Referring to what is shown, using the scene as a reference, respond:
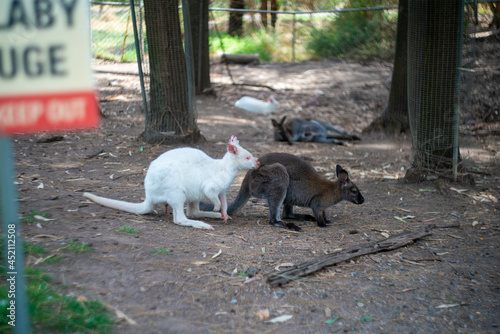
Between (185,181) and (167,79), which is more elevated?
(167,79)

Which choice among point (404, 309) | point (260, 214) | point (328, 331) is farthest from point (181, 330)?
point (260, 214)

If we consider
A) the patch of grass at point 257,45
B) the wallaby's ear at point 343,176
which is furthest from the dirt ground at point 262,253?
the patch of grass at point 257,45

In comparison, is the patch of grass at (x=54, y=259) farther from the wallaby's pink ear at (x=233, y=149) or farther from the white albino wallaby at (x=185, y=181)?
the wallaby's pink ear at (x=233, y=149)

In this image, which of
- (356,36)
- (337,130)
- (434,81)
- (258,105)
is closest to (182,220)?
(434,81)

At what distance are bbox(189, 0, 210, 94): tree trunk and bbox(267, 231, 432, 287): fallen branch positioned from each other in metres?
7.62

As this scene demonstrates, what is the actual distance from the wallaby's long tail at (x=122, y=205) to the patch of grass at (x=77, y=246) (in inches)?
35.3

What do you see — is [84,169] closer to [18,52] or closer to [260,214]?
[260,214]

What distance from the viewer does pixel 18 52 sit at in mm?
1879

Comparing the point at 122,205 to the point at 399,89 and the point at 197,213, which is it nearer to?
the point at 197,213

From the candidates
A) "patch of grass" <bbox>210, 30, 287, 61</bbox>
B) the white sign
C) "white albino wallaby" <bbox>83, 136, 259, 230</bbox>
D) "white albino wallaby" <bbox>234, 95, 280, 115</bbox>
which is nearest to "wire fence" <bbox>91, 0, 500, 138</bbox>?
"patch of grass" <bbox>210, 30, 287, 61</bbox>

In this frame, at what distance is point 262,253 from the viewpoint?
13.4 ft

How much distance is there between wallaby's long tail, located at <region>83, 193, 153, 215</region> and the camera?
178 inches

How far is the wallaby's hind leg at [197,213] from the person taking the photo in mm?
4910

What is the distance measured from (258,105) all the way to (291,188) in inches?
238
